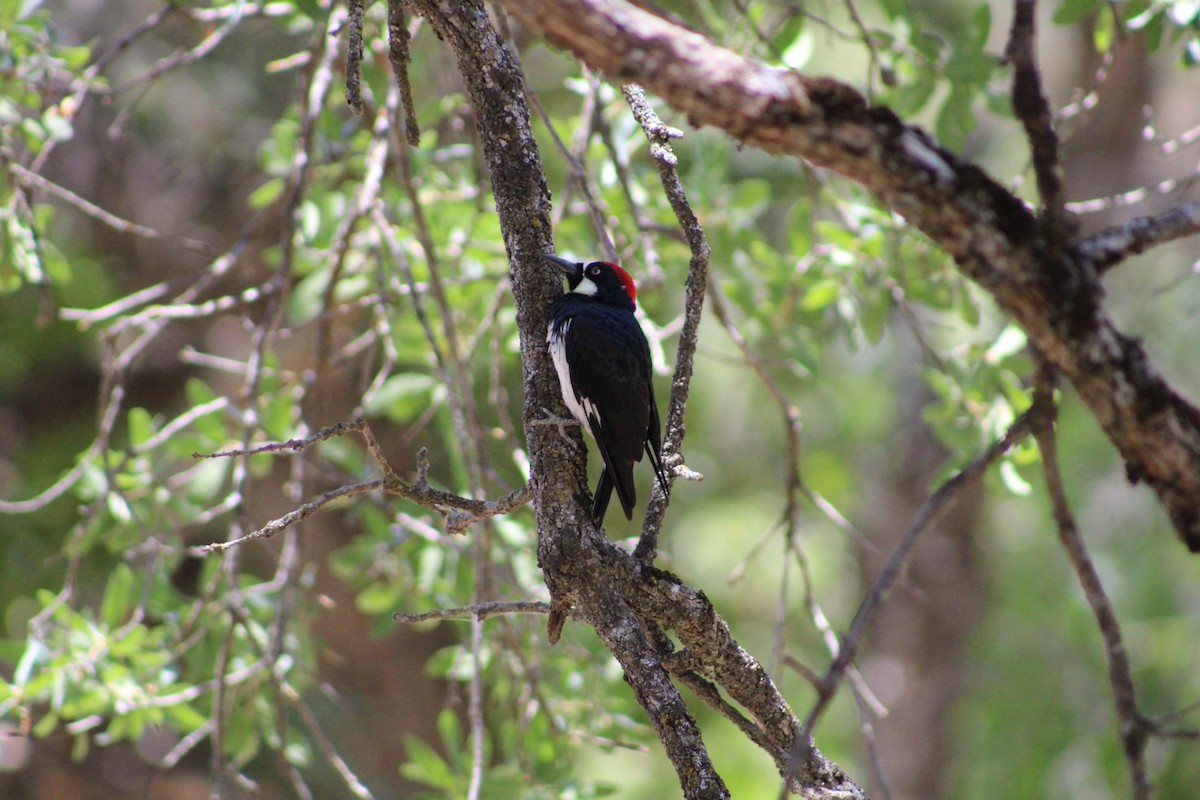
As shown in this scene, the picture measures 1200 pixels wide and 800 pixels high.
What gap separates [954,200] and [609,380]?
205cm

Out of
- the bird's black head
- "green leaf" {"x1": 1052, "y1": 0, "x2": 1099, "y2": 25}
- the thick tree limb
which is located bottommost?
the thick tree limb

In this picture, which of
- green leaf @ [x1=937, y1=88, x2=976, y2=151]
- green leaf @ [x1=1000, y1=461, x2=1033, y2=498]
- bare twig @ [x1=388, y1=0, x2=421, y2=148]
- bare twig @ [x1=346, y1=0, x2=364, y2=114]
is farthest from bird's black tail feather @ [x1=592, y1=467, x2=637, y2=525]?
green leaf @ [x1=937, y1=88, x2=976, y2=151]

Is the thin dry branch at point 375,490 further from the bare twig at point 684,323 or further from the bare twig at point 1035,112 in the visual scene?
the bare twig at point 1035,112

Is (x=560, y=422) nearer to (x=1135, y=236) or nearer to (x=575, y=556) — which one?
(x=575, y=556)

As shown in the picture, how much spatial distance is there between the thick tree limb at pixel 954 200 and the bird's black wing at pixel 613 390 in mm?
1774

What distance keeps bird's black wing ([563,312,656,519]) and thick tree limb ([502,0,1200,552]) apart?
5.82 feet

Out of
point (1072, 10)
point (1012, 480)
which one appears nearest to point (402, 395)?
point (1012, 480)

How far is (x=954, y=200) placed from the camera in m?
1.48

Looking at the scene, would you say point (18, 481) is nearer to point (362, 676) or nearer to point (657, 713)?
point (362, 676)

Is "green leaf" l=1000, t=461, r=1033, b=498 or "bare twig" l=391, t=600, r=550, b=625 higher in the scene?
"green leaf" l=1000, t=461, r=1033, b=498

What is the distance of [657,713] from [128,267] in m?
7.42

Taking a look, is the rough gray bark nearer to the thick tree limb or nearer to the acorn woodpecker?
the acorn woodpecker

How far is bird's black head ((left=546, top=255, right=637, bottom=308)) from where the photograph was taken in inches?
153

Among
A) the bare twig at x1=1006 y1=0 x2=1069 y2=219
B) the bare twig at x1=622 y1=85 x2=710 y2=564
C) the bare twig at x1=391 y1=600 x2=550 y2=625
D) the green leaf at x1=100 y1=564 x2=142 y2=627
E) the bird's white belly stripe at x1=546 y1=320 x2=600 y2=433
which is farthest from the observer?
the green leaf at x1=100 y1=564 x2=142 y2=627
